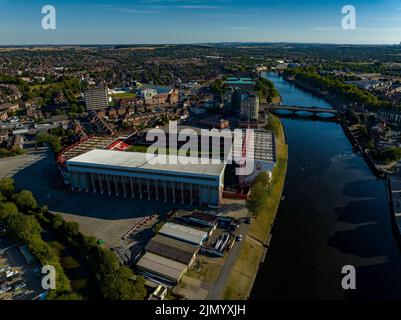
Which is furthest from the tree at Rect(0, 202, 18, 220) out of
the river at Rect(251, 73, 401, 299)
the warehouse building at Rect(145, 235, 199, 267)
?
the river at Rect(251, 73, 401, 299)

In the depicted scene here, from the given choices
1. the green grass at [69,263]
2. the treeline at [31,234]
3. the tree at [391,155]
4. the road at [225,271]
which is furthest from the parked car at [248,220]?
the tree at [391,155]

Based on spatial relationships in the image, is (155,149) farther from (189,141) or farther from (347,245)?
(347,245)

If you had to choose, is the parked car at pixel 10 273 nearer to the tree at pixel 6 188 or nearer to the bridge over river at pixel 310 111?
the tree at pixel 6 188

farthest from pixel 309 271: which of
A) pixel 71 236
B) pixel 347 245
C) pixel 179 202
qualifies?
pixel 71 236

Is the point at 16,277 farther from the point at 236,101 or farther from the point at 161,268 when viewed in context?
the point at 236,101

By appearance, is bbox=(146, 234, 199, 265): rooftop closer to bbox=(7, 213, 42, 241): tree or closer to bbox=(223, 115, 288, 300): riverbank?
bbox=(223, 115, 288, 300): riverbank

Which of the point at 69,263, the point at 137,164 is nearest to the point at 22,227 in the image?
the point at 69,263
